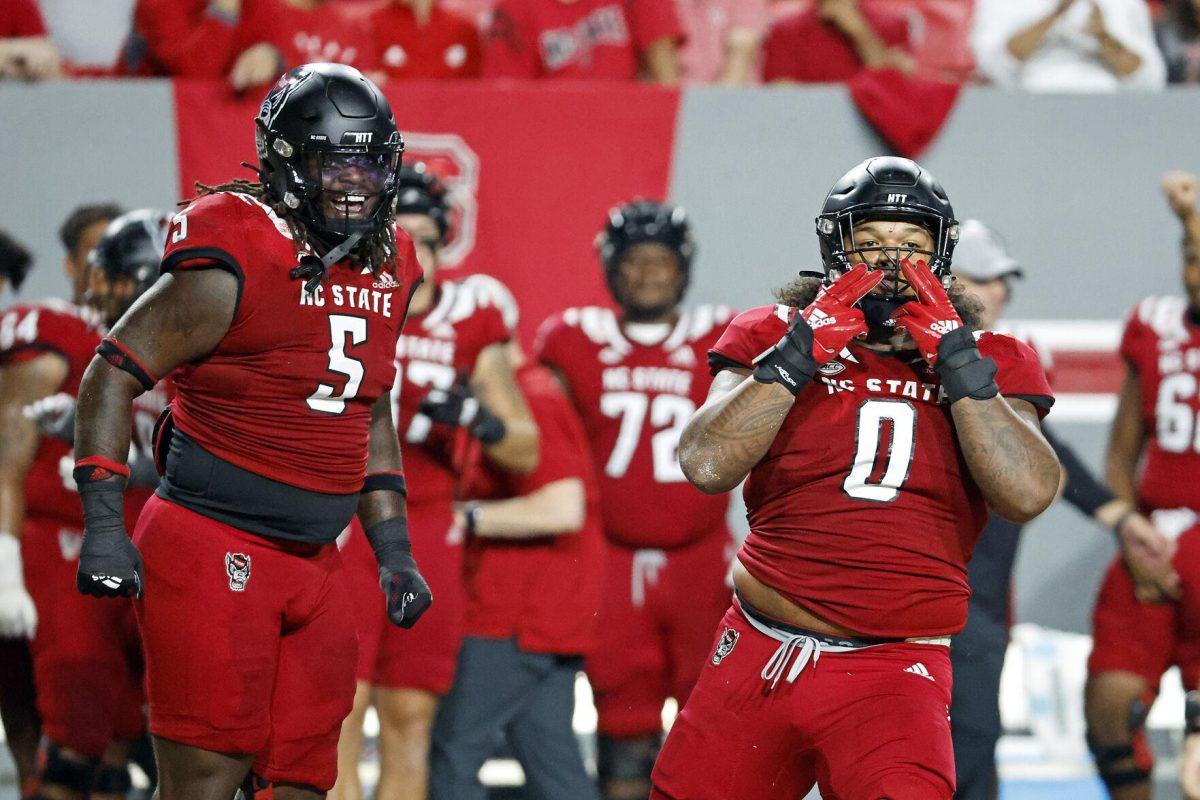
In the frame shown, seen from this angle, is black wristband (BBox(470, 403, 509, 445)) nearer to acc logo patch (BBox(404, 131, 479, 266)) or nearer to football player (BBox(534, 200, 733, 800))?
football player (BBox(534, 200, 733, 800))

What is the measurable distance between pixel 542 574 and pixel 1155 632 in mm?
2003

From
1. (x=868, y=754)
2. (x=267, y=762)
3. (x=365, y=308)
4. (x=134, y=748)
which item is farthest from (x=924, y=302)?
(x=134, y=748)

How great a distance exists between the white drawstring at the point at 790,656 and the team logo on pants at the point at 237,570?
1.09 m

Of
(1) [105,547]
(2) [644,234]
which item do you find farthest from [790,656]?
(2) [644,234]

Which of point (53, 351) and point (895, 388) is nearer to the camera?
point (895, 388)

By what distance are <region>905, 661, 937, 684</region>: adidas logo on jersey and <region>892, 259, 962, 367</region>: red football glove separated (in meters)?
0.61

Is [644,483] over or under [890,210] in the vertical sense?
under

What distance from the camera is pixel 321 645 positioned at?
3.44 metres

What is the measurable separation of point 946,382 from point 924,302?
17cm

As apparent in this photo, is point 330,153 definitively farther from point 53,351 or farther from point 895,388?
point 53,351

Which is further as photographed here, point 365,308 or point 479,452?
point 479,452

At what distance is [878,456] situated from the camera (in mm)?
3279

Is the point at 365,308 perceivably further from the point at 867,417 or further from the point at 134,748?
the point at 134,748

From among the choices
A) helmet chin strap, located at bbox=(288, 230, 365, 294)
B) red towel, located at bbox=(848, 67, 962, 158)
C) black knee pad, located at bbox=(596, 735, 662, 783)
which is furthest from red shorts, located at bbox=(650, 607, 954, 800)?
red towel, located at bbox=(848, 67, 962, 158)
